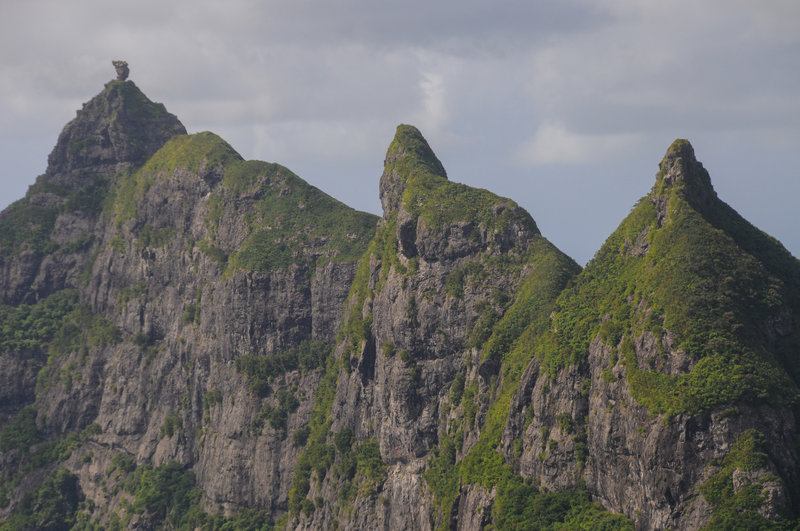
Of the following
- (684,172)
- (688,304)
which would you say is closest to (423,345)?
(684,172)

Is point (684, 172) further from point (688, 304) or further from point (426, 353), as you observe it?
point (426, 353)

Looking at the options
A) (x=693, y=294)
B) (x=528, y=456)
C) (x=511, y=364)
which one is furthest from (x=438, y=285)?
(x=693, y=294)

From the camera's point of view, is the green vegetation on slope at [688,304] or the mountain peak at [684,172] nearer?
the green vegetation on slope at [688,304]

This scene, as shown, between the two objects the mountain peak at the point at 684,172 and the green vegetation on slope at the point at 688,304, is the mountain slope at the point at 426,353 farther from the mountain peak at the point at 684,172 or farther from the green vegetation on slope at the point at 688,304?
the mountain peak at the point at 684,172

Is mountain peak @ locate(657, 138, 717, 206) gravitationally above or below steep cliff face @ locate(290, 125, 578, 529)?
above

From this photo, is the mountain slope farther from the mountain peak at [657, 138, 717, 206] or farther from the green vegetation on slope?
the mountain peak at [657, 138, 717, 206]

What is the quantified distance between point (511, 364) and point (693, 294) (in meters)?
38.1

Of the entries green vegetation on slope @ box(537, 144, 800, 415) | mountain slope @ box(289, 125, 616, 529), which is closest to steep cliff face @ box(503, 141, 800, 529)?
green vegetation on slope @ box(537, 144, 800, 415)

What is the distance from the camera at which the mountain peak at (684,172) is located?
14388 centimetres

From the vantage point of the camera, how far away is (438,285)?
18125 centimetres

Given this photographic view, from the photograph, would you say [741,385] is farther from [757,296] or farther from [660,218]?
[660,218]

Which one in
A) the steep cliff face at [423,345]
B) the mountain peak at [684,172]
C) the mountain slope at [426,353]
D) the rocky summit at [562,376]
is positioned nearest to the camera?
the rocky summit at [562,376]

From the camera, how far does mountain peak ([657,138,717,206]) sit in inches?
5664

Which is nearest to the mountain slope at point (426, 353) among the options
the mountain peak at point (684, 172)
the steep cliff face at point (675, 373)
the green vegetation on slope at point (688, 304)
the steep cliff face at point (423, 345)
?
the steep cliff face at point (423, 345)
